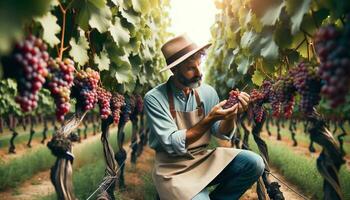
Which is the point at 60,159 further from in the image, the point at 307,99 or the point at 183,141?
the point at 307,99

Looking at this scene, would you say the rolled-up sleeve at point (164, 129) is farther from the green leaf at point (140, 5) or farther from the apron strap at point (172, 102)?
the green leaf at point (140, 5)

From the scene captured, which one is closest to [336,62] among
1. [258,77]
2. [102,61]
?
[102,61]

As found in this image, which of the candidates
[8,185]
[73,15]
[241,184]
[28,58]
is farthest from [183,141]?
[8,185]

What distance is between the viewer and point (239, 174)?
4.27m

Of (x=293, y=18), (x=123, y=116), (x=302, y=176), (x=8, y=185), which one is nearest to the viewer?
(x=293, y=18)

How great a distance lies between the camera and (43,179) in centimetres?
1016

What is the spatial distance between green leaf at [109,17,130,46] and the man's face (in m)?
0.73

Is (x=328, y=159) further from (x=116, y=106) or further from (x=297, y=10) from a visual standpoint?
(x=116, y=106)

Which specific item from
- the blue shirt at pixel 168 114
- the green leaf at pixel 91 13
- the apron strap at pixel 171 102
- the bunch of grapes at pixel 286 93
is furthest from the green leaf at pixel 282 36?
the green leaf at pixel 91 13

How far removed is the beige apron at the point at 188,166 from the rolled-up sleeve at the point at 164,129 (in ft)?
0.52

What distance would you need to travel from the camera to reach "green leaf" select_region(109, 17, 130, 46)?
14.7ft

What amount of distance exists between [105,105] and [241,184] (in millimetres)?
1593

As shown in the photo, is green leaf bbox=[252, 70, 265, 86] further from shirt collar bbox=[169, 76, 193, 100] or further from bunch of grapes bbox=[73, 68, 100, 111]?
bunch of grapes bbox=[73, 68, 100, 111]

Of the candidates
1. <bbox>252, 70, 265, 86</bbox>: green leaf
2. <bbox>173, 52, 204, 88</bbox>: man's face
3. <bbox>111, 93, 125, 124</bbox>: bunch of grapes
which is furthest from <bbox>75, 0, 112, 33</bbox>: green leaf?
<bbox>252, 70, 265, 86</bbox>: green leaf
